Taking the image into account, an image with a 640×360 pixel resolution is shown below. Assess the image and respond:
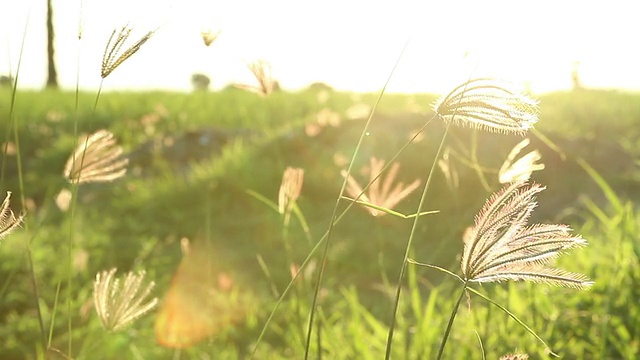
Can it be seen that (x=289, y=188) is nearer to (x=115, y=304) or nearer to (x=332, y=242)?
(x=115, y=304)

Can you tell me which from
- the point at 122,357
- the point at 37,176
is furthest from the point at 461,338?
the point at 37,176

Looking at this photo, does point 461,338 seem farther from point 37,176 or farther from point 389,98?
point 389,98

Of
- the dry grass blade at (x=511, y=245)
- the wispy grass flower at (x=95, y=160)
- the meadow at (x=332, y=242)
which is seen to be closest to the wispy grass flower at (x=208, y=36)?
the wispy grass flower at (x=95, y=160)

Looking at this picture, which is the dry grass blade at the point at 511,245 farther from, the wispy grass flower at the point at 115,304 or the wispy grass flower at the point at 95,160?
the wispy grass flower at the point at 95,160

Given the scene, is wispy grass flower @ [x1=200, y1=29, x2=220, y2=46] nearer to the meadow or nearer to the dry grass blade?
the meadow

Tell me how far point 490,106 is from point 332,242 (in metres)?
4.21

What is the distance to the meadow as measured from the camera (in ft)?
7.21

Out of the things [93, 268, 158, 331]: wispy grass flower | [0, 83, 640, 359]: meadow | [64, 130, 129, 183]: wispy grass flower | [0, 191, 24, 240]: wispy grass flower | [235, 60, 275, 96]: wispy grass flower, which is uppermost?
[235, 60, 275, 96]: wispy grass flower

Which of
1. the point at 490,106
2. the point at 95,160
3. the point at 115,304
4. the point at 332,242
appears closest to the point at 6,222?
the point at 115,304

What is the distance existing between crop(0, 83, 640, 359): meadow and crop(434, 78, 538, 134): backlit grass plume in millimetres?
487

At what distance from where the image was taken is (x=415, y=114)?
6.92 m

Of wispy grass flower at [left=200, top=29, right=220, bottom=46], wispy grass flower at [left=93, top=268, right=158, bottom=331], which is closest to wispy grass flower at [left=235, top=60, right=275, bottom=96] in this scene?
wispy grass flower at [left=200, top=29, right=220, bottom=46]

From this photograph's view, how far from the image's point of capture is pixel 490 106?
3.02ft

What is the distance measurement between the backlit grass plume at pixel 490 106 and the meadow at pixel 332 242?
487mm
